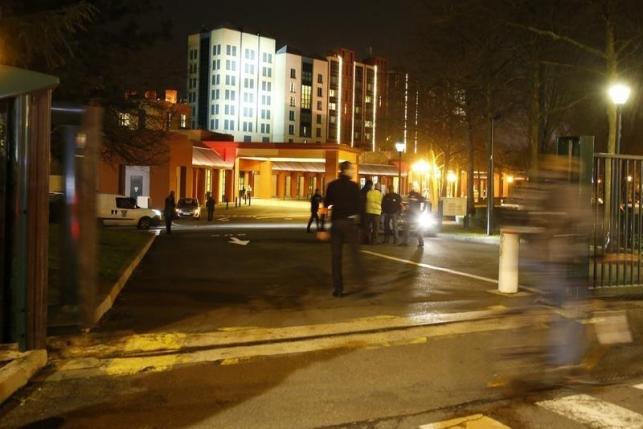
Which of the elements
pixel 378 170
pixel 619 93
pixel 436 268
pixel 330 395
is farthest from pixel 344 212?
pixel 378 170

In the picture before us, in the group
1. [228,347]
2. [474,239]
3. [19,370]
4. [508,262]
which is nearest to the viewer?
[19,370]

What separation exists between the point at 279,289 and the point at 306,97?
102 metres

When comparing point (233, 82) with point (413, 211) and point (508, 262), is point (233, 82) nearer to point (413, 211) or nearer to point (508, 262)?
point (413, 211)

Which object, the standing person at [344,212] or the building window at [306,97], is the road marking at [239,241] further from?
the building window at [306,97]

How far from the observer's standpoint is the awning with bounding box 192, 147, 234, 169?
164ft

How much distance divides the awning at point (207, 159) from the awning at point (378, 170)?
1849 cm

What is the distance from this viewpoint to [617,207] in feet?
35.8

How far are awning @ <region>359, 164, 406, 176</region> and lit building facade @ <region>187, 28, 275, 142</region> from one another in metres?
40.3

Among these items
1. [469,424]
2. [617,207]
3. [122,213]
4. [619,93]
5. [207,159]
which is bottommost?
[469,424]

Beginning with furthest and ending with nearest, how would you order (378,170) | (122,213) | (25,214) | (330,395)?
(378,170) < (122,213) < (25,214) < (330,395)

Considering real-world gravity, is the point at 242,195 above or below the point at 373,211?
above

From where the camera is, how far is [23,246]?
21.9 ft

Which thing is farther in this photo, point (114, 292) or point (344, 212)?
point (114, 292)

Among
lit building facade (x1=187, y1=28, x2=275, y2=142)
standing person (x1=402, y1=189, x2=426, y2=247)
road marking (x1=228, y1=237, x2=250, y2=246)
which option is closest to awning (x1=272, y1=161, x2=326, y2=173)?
lit building facade (x1=187, y1=28, x2=275, y2=142)
